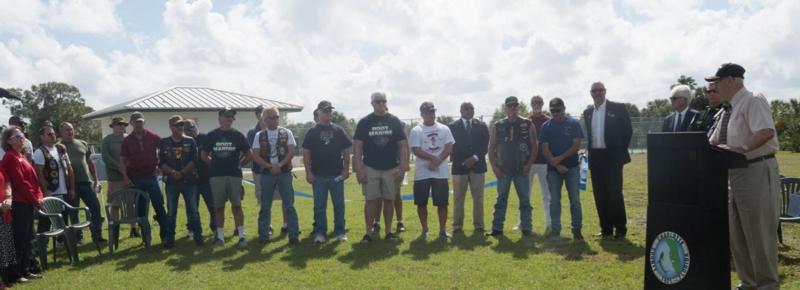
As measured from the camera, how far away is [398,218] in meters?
8.77

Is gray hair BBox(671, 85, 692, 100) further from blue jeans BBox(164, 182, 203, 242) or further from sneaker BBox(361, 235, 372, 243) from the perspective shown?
blue jeans BBox(164, 182, 203, 242)

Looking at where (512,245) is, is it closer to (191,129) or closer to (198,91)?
(191,129)

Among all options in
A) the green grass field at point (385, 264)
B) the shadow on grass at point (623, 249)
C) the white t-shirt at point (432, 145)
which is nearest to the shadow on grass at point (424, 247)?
the green grass field at point (385, 264)

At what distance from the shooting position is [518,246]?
7086 millimetres

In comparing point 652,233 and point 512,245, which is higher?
point 652,233

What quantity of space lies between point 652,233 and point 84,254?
7084 millimetres

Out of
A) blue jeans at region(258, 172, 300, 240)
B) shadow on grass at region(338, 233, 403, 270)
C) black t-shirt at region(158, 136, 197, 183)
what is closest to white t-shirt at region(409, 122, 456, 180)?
shadow on grass at region(338, 233, 403, 270)

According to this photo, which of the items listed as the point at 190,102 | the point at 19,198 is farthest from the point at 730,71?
the point at 190,102

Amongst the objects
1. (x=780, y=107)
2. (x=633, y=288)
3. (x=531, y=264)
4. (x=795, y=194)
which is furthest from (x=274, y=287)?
(x=780, y=107)

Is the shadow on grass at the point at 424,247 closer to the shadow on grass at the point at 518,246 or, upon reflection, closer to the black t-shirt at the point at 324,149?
the shadow on grass at the point at 518,246

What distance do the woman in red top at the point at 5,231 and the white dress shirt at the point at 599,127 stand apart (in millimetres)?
6682

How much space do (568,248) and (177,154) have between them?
5.29m

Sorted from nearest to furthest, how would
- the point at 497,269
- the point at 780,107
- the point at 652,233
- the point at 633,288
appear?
1. the point at 652,233
2. the point at 633,288
3. the point at 497,269
4. the point at 780,107

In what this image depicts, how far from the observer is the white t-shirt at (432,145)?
7824 mm
